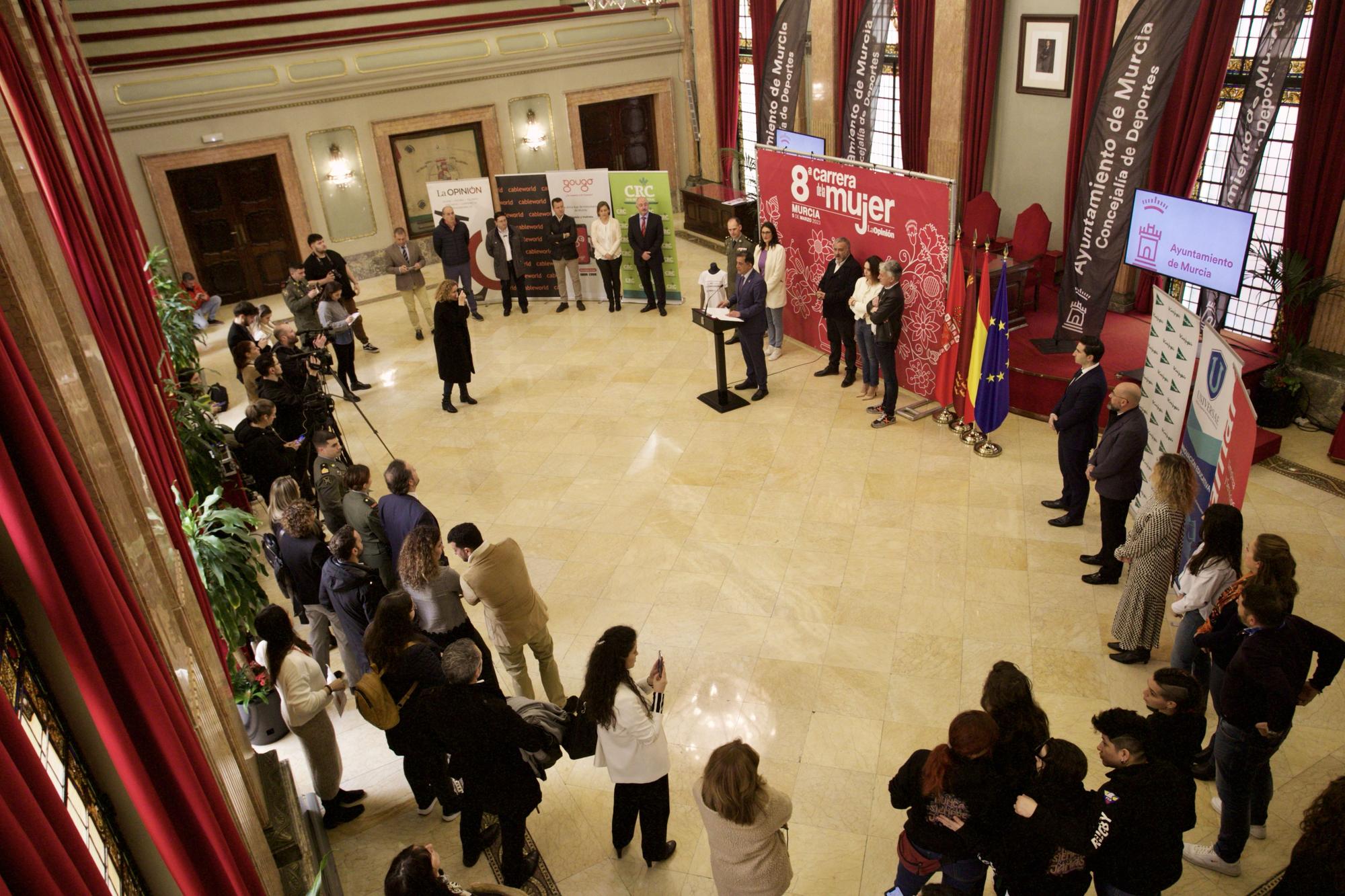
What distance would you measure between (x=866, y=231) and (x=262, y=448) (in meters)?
5.23

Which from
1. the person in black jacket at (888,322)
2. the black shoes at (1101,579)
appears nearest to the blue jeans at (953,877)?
the black shoes at (1101,579)

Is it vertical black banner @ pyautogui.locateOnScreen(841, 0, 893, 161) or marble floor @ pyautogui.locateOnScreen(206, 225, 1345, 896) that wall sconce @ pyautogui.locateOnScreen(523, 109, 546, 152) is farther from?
marble floor @ pyautogui.locateOnScreen(206, 225, 1345, 896)

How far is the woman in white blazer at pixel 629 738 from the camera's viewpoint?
3.57 m

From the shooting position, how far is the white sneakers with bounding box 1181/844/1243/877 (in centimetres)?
394

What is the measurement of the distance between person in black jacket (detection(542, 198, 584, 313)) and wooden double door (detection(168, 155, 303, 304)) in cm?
442

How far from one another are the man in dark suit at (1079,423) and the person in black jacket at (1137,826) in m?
3.21

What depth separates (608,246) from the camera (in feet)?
36.0

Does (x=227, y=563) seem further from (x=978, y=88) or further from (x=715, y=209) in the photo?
(x=715, y=209)

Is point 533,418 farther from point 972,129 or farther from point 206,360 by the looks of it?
point 972,129

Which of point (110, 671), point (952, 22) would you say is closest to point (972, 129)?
point (952, 22)

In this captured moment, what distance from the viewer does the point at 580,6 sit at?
49.9 feet

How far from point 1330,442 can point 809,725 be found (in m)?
5.02

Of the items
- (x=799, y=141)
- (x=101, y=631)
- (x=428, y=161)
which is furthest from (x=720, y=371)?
(x=428, y=161)

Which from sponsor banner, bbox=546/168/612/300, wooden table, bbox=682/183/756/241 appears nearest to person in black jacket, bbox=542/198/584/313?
sponsor banner, bbox=546/168/612/300
